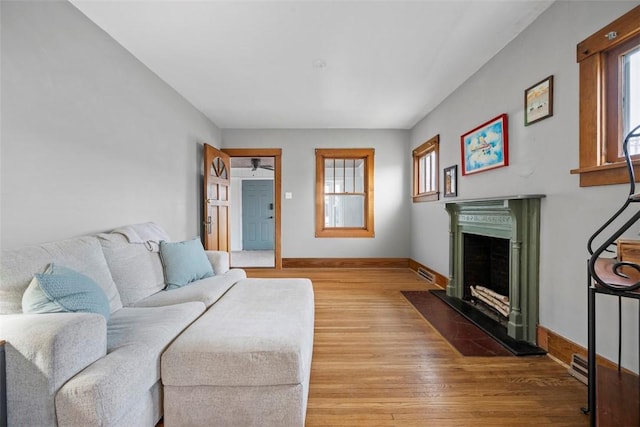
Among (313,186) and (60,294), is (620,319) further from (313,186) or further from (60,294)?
(313,186)

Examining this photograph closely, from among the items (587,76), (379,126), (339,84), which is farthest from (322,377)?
(379,126)

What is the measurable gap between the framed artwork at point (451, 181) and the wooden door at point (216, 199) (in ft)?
10.6

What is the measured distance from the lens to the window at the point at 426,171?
392cm

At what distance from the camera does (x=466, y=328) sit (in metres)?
2.43

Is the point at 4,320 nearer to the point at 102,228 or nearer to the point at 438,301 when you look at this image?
the point at 102,228

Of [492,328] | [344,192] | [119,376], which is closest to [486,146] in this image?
[492,328]

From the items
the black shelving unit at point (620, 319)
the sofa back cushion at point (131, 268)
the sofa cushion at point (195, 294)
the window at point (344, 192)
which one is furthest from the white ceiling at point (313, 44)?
the sofa cushion at point (195, 294)

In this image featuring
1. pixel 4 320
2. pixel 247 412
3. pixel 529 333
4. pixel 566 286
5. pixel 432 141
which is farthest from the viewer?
pixel 432 141

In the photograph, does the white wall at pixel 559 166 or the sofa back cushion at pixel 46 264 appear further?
the white wall at pixel 559 166

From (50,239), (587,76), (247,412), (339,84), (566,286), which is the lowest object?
(247,412)

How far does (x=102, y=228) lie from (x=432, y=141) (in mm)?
Result: 3953

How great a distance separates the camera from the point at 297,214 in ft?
16.2

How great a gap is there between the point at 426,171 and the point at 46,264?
4488mm

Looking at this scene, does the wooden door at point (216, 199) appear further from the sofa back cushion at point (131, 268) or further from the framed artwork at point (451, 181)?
the framed artwork at point (451, 181)
